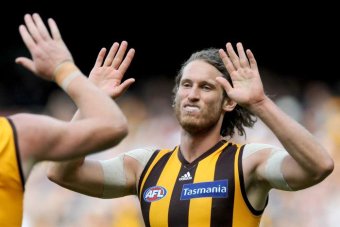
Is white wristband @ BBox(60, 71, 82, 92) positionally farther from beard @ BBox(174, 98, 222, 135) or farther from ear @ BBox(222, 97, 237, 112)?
ear @ BBox(222, 97, 237, 112)

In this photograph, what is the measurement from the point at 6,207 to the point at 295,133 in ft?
5.09

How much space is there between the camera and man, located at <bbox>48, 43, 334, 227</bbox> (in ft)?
12.1

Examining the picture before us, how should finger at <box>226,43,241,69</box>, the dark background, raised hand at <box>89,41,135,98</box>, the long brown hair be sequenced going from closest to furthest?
1. finger at <box>226,43,241,69</box>
2. raised hand at <box>89,41,135,98</box>
3. the long brown hair
4. the dark background

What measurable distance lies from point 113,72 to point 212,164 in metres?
0.78

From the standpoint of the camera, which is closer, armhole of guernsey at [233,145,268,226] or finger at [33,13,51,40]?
finger at [33,13,51,40]

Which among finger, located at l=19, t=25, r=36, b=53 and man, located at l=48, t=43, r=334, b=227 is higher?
finger, located at l=19, t=25, r=36, b=53

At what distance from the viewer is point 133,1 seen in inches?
421

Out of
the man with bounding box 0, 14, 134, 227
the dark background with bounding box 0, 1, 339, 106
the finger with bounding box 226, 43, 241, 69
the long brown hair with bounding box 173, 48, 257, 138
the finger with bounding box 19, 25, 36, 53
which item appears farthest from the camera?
the dark background with bounding box 0, 1, 339, 106

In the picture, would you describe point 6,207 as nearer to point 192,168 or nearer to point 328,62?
point 192,168

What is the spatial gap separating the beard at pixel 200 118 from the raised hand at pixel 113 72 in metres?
0.38

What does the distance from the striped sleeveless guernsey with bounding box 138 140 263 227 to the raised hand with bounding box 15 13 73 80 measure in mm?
1345

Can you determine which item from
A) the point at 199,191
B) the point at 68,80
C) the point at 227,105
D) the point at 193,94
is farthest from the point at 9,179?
the point at 227,105

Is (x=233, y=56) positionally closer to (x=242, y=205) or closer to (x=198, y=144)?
(x=198, y=144)

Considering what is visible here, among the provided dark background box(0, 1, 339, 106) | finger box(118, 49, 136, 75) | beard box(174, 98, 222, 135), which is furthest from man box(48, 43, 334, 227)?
dark background box(0, 1, 339, 106)
